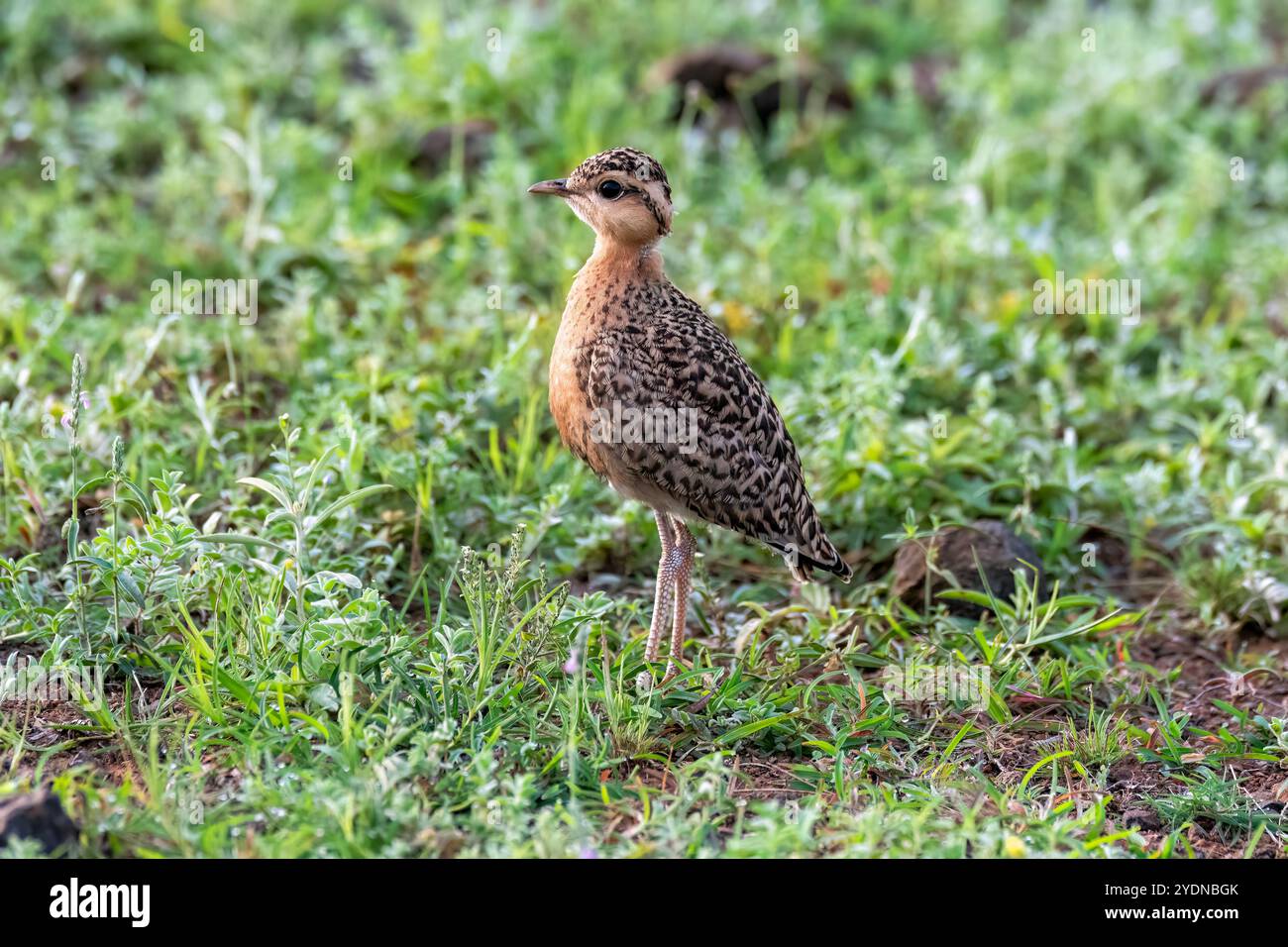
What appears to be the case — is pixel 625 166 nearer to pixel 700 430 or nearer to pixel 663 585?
pixel 700 430

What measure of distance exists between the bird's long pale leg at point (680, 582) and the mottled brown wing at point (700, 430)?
0.20 m

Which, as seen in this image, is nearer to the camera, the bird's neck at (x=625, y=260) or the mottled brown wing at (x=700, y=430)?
the mottled brown wing at (x=700, y=430)

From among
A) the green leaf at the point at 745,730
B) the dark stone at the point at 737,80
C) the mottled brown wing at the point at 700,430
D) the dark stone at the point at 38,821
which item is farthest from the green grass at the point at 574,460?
the mottled brown wing at the point at 700,430

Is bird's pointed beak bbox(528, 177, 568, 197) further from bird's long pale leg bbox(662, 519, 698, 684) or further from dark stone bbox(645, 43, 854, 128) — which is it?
dark stone bbox(645, 43, 854, 128)

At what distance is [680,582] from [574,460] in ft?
3.63

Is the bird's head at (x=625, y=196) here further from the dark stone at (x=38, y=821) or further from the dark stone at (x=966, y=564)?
the dark stone at (x=38, y=821)

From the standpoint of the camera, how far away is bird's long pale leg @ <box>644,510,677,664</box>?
498 cm

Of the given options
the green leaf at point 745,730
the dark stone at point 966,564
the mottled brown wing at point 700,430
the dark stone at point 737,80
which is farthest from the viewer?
the dark stone at point 737,80

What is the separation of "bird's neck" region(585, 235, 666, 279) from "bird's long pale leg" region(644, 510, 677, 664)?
2.63 ft

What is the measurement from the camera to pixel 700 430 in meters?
4.95

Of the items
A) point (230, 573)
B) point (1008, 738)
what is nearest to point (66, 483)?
point (230, 573)

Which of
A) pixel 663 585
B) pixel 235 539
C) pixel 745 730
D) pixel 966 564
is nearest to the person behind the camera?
pixel 235 539

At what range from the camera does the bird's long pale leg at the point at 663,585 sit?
4.98m

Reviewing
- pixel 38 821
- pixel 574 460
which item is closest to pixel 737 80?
pixel 574 460
